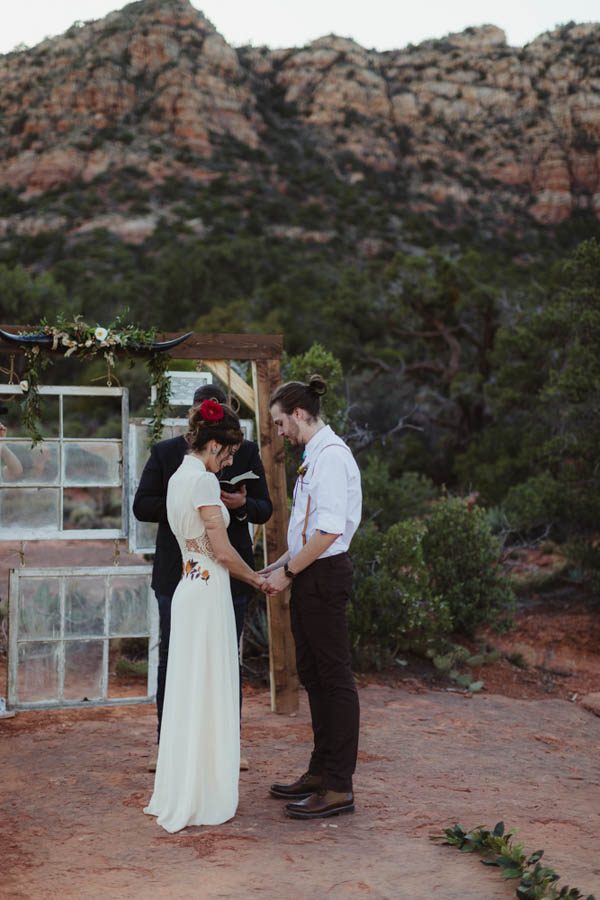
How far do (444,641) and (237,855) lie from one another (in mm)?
4284

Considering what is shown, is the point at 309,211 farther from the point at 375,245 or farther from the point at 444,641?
the point at 444,641

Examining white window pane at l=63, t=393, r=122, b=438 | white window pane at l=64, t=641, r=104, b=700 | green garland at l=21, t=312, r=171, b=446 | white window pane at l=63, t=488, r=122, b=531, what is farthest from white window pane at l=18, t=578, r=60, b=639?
white window pane at l=63, t=393, r=122, b=438

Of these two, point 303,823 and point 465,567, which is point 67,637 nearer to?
point 303,823

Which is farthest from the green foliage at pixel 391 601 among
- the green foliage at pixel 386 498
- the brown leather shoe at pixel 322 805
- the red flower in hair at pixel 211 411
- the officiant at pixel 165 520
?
the red flower in hair at pixel 211 411

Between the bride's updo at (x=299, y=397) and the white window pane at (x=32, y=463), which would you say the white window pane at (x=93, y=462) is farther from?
the bride's updo at (x=299, y=397)

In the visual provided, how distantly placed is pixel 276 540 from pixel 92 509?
33.2ft

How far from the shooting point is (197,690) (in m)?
3.74

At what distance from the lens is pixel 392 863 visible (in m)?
3.41

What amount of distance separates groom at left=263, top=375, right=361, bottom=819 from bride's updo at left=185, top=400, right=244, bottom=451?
21cm

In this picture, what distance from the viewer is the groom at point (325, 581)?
382 cm

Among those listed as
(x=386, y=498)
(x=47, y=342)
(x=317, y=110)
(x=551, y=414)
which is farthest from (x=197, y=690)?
(x=317, y=110)

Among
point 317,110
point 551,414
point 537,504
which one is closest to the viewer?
point 537,504

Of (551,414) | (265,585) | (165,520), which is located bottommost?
(265,585)

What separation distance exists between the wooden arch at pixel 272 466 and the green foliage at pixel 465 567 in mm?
2556
